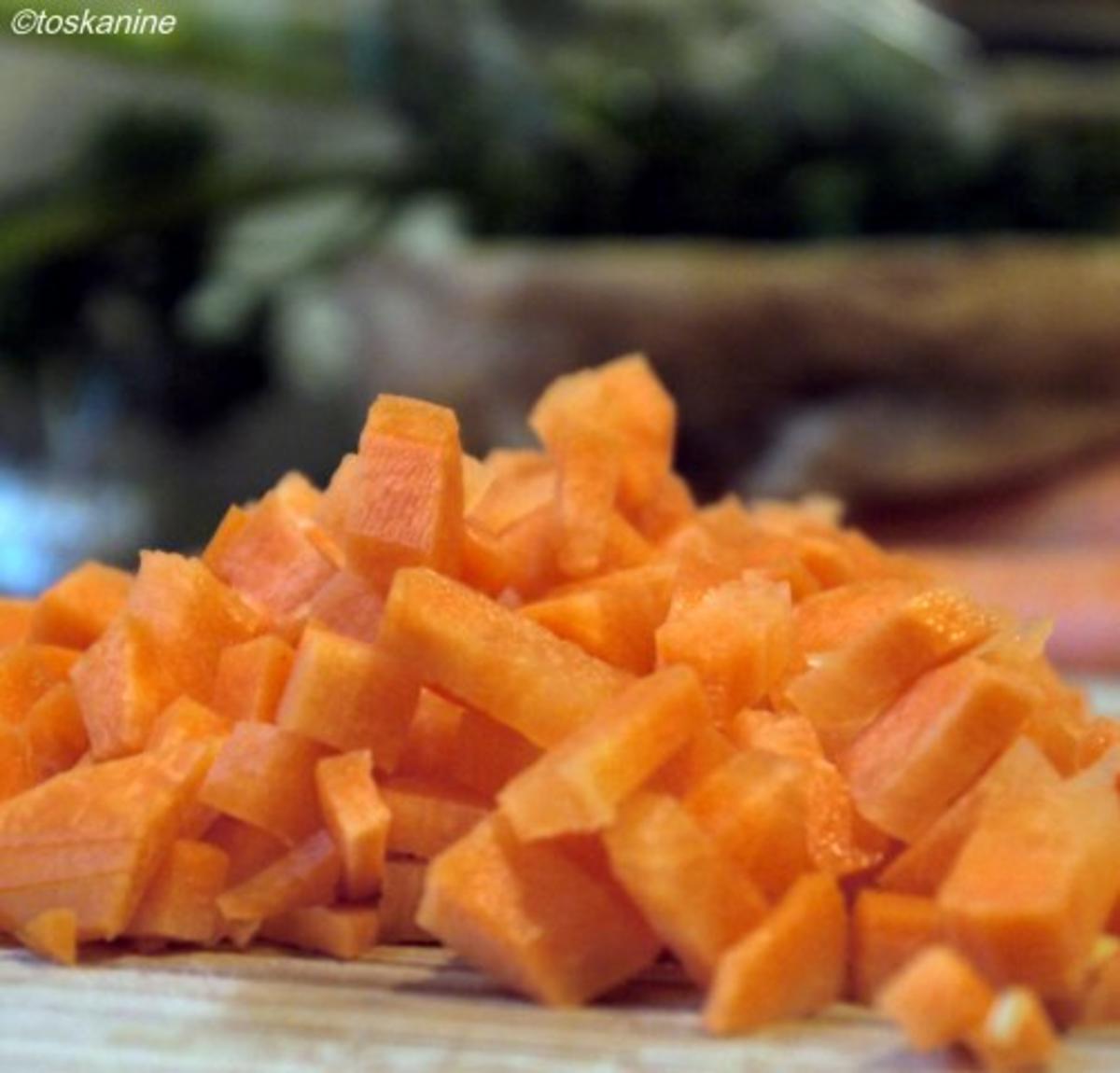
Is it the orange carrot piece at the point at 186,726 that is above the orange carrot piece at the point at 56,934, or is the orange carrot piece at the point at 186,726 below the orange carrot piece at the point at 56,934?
above

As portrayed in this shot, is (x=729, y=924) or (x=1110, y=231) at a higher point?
(x=1110, y=231)

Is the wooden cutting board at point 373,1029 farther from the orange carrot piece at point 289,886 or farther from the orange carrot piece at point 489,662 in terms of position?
the orange carrot piece at point 489,662

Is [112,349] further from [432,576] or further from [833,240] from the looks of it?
[432,576]

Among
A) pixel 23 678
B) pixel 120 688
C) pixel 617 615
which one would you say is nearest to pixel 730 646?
pixel 617 615

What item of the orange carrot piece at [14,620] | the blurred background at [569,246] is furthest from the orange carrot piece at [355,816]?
the blurred background at [569,246]

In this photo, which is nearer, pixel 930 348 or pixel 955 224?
pixel 930 348

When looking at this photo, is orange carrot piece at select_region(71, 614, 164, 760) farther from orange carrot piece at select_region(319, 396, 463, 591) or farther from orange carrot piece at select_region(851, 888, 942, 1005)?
orange carrot piece at select_region(851, 888, 942, 1005)

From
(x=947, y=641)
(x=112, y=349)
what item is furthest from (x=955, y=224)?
(x=947, y=641)

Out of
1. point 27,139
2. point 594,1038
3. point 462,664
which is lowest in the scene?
point 594,1038
